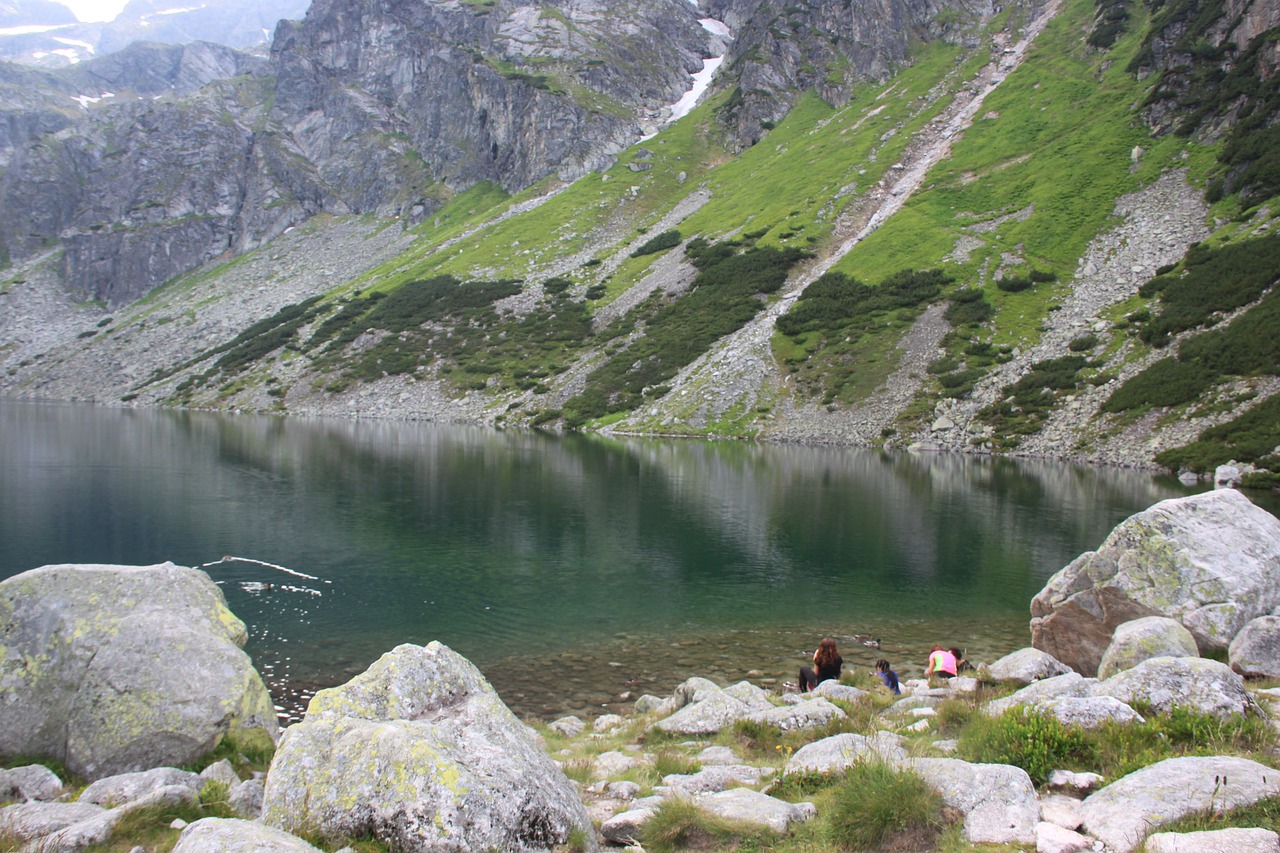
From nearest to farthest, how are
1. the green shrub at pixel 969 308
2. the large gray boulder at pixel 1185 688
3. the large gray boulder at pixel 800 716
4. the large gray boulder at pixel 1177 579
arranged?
the large gray boulder at pixel 1185 688 → the large gray boulder at pixel 800 716 → the large gray boulder at pixel 1177 579 → the green shrub at pixel 969 308

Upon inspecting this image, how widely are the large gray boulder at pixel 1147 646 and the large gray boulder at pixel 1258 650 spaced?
1.36 metres

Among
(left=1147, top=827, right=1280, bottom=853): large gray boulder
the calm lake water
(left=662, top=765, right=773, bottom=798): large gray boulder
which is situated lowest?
the calm lake water

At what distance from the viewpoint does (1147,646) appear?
517 inches

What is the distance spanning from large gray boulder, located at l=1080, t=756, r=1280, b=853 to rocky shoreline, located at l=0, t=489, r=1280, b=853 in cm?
2

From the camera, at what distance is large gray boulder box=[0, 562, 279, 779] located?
1102 centimetres

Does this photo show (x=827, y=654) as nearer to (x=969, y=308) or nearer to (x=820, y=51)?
(x=969, y=308)

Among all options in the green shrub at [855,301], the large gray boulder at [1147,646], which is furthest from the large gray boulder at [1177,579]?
the green shrub at [855,301]

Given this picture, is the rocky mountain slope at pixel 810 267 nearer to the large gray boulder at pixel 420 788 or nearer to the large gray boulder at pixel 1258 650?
the large gray boulder at pixel 1258 650

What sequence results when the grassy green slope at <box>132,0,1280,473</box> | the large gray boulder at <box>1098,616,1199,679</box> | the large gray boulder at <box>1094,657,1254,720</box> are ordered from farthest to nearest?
the grassy green slope at <box>132,0,1280,473</box> → the large gray boulder at <box>1098,616,1199,679</box> → the large gray boulder at <box>1094,657,1254,720</box>

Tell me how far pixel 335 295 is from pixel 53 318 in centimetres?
7969

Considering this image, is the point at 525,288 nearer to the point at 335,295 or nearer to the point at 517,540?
the point at 335,295

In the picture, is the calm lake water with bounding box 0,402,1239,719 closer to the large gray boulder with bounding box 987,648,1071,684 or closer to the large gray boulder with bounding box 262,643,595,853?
the large gray boulder with bounding box 987,648,1071,684

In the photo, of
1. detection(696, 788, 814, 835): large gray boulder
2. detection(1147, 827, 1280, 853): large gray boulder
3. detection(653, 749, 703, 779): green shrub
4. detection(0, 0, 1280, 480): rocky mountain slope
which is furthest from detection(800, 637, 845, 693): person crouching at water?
detection(0, 0, 1280, 480): rocky mountain slope

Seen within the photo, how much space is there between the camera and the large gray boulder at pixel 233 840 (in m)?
5.07
